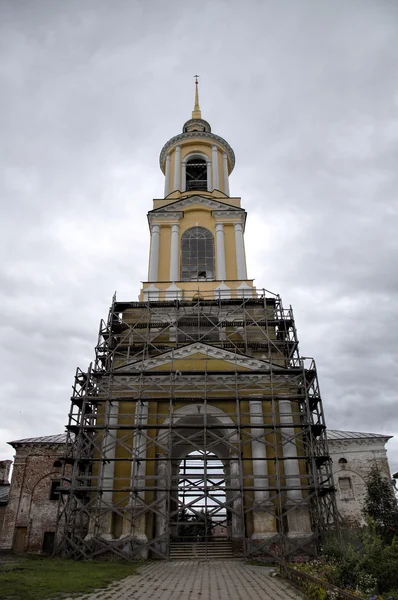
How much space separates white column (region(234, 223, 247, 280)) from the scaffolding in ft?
14.4

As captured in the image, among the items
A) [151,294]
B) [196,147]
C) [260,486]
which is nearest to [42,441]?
[151,294]

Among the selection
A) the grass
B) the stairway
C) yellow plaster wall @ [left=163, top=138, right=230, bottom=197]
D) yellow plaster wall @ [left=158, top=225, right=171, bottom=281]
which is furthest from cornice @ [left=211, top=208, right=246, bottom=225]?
the grass

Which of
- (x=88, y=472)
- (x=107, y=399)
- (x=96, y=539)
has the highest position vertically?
(x=107, y=399)

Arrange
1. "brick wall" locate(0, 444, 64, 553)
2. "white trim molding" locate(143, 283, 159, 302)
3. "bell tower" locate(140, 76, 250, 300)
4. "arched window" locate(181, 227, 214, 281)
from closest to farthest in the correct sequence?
"brick wall" locate(0, 444, 64, 553) < "white trim molding" locate(143, 283, 159, 302) < "bell tower" locate(140, 76, 250, 300) < "arched window" locate(181, 227, 214, 281)

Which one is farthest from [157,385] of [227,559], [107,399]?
[227,559]

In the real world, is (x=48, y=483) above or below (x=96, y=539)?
above

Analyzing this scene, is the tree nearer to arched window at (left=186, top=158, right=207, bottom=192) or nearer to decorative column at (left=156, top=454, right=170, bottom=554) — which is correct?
decorative column at (left=156, top=454, right=170, bottom=554)

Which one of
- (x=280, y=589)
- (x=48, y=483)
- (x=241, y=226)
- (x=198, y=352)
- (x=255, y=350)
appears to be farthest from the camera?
(x=241, y=226)

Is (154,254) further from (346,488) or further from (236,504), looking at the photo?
(346,488)

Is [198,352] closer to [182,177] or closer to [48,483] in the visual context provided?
[48,483]

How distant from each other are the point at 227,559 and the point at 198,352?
27.6 feet

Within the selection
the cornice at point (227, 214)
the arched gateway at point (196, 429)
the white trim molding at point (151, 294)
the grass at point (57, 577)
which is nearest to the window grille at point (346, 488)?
the arched gateway at point (196, 429)

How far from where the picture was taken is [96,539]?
1739 cm

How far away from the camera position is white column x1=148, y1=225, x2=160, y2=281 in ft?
92.8
